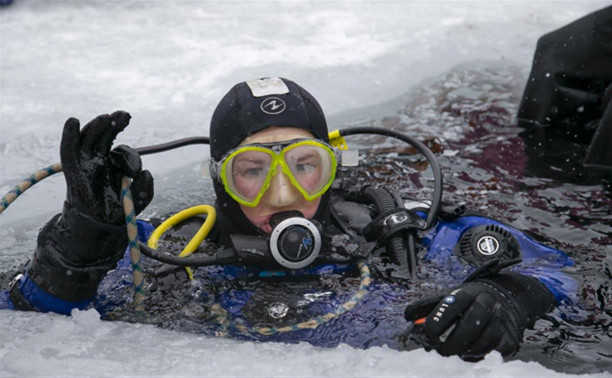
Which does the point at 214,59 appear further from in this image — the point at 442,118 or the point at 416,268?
the point at 416,268

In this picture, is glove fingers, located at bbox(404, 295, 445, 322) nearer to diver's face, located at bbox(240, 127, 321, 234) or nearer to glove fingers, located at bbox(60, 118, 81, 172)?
diver's face, located at bbox(240, 127, 321, 234)

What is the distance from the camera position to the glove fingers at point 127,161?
7.11ft

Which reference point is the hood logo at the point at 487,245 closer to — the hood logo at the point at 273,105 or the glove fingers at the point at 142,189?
the hood logo at the point at 273,105

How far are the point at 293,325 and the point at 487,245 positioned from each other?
91 cm

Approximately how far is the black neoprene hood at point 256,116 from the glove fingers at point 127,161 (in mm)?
564

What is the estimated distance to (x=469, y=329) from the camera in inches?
79.9

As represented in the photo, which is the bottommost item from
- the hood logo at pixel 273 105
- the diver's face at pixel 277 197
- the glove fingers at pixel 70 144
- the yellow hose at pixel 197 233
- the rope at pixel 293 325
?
the rope at pixel 293 325

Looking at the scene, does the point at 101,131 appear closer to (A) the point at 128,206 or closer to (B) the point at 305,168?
(A) the point at 128,206

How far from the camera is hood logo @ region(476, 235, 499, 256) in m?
2.72

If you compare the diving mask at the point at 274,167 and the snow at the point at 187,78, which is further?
the diving mask at the point at 274,167

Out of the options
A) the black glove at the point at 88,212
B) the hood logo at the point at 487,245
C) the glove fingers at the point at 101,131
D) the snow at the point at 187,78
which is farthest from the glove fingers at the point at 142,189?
the hood logo at the point at 487,245

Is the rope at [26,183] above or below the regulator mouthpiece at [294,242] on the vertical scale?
above

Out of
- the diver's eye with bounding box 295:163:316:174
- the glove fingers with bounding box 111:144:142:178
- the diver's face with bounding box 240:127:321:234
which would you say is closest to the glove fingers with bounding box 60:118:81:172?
the glove fingers with bounding box 111:144:142:178

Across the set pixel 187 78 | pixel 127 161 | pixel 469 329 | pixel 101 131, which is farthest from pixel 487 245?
pixel 187 78
